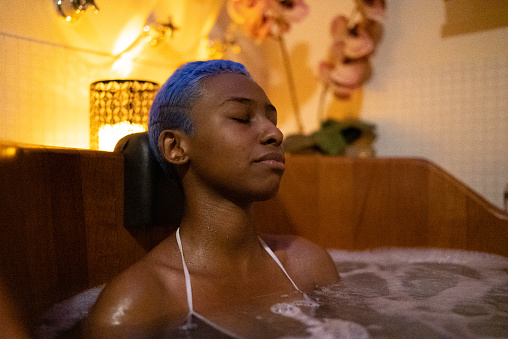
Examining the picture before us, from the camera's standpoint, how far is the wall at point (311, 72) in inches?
46.2

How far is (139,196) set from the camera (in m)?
0.92

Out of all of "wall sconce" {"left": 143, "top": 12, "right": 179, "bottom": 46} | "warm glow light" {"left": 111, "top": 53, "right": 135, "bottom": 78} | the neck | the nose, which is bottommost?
the neck

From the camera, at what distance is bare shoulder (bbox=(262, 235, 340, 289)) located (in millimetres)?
944

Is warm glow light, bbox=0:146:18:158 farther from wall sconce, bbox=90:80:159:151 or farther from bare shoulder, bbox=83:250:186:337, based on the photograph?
wall sconce, bbox=90:80:159:151

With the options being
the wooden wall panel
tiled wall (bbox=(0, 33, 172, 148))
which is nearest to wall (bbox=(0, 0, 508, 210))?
tiled wall (bbox=(0, 33, 172, 148))

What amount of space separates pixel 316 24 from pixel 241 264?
1474 mm

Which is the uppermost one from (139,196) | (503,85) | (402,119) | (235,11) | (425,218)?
(235,11)

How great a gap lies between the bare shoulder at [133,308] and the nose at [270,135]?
0.34m

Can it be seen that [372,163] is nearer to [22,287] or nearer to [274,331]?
[274,331]

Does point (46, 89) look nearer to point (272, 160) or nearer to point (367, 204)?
point (272, 160)

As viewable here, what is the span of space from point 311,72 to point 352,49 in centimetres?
34

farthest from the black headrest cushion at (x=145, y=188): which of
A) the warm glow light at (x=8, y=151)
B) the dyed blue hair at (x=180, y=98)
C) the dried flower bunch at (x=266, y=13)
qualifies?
the dried flower bunch at (x=266, y=13)

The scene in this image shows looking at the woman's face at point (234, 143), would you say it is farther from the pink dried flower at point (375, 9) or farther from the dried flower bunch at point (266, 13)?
the pink dried flower at point (375, 9)

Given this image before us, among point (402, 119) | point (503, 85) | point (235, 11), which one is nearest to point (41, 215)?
point (235, 11)
